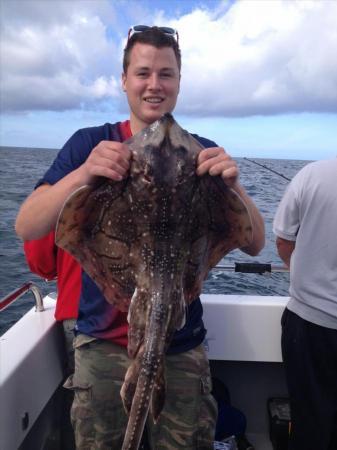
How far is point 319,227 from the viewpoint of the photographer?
335 cm

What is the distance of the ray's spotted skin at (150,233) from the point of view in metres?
1.77

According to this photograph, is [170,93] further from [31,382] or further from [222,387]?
[222,387]

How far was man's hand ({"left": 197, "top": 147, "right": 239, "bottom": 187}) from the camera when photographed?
5.84ft

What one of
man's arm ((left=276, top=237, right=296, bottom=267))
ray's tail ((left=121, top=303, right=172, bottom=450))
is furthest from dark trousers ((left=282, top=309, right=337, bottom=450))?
ray's tail ((left=121, top=303, right=172, bottom=450))

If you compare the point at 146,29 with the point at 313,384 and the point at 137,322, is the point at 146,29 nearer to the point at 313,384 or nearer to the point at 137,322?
the point at 137,322

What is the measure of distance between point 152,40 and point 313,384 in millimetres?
2680

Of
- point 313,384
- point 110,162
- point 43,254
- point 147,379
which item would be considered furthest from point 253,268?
point 110,162

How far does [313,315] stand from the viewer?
3275mm

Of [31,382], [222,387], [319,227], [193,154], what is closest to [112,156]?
[193,154]

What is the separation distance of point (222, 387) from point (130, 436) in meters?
2.61

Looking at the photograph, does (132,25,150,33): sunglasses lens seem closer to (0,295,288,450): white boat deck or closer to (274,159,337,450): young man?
(274,159,337,450): young man

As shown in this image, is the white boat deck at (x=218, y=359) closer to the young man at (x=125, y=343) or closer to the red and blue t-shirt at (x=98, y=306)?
the young man at (x=125, y=343)

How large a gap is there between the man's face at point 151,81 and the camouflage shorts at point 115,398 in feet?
4.36

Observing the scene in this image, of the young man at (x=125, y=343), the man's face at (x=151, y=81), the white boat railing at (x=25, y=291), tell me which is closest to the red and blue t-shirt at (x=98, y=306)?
the young man at (x=125, y=343)
